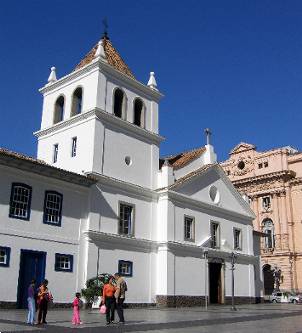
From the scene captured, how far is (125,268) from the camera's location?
28.6 m

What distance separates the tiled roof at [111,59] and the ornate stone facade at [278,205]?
3122cm

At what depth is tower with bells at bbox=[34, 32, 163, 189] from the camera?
28.9 meters

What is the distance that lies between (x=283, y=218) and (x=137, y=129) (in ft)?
113

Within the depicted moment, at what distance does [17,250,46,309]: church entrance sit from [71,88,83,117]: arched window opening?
34.5 ft

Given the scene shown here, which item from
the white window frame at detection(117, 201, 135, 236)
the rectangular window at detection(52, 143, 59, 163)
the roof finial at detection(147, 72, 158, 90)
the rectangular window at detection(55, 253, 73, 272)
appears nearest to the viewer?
the rectangular window at detection(55, 253, 73, 272)

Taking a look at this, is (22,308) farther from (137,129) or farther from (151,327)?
(137,129)

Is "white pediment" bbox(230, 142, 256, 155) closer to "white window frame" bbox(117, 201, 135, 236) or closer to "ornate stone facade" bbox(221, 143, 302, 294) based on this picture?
"ornate stone facade" bbox(221, 143, 302, 294)

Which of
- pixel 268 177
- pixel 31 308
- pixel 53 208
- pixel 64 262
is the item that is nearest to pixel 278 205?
Result: pixel 268 177

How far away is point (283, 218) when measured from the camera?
59750 millimetres

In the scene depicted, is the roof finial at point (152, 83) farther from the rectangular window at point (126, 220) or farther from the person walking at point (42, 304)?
the person walking at point (42, 304)

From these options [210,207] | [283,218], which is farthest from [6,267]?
[283,218]

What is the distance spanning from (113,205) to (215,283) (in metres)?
11.3

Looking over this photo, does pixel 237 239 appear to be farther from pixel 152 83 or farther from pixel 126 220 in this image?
pixel 152 83

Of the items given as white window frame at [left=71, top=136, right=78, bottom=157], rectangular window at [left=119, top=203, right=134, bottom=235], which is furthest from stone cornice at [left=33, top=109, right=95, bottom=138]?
rectangular window at [left=119, top=203, right=134, bottom=235]
